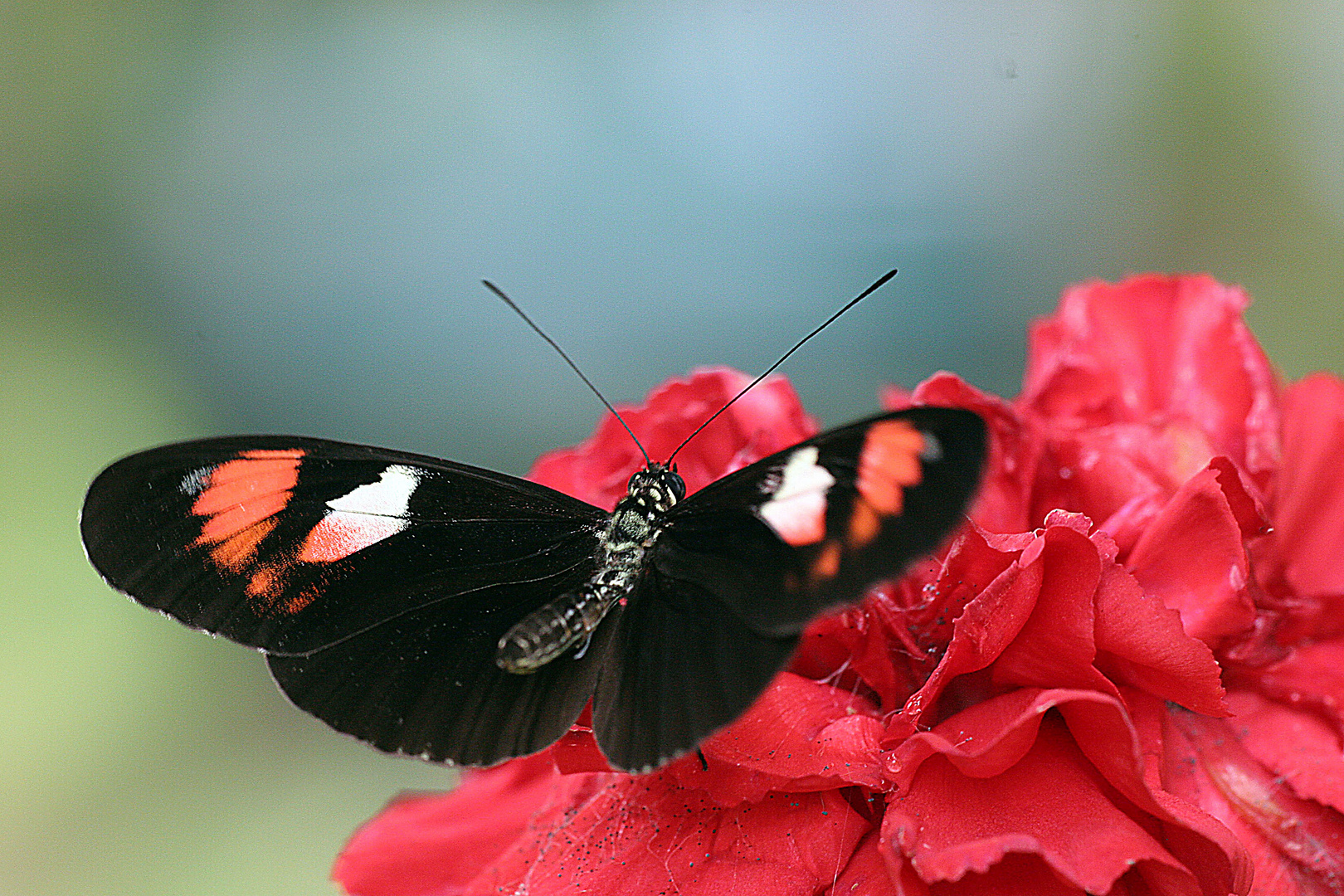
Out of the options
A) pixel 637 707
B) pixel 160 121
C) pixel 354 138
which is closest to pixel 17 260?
pixel 160 121

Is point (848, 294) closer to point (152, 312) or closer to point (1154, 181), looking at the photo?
point (1154, 181)

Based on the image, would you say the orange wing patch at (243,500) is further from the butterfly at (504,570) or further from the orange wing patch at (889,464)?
the orange wing patch at (889,464)

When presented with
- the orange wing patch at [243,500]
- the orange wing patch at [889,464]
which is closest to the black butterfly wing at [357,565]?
the orange wing patch at [243,500]

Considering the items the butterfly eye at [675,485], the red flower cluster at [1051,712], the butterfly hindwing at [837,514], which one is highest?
the butterfly eye at [675,485]

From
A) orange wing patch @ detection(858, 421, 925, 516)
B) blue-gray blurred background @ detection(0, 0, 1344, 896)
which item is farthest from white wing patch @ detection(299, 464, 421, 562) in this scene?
blue-gray blurred background @ detection(0, 0, 1344, 896)

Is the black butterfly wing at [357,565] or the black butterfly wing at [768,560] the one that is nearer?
the black butterfly wing at [768,560]

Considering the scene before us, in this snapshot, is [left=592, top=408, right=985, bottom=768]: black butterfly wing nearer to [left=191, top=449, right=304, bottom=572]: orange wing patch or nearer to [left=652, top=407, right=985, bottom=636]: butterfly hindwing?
[left=652, top=407, right=985, bottom=636]: butterfly hindwing
